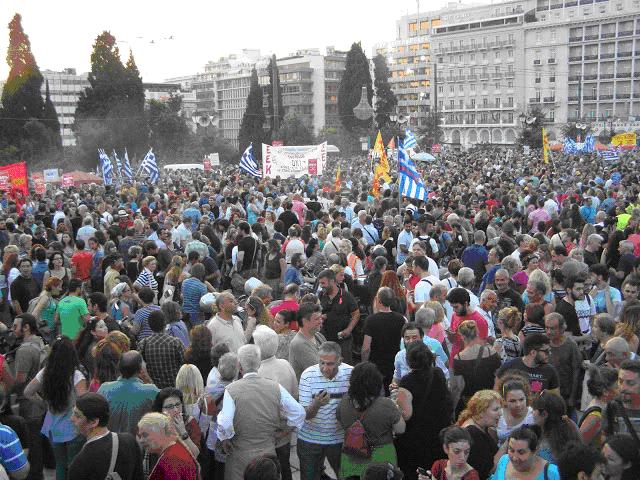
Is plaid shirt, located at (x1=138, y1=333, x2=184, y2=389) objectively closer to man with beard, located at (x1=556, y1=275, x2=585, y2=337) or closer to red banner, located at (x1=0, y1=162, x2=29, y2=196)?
man with beard, located at (x1=556, y1=275, x2=585, y2=337)

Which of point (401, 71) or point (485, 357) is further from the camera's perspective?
point (401, 71)

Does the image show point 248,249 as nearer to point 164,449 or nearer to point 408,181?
point 408,181

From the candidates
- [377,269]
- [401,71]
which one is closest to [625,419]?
[377,269]

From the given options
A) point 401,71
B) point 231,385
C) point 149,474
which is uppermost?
point 401,71

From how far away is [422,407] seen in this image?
4988 millimetres

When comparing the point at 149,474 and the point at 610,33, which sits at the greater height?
the point at 610,33

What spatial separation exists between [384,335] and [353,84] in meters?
64.6

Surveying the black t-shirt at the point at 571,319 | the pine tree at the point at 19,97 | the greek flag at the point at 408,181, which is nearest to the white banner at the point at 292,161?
the greek flag at the point at 408,181

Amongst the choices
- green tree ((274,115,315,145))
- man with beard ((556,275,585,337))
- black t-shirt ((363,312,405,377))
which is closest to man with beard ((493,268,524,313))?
man with beard ((556,275,585,337))

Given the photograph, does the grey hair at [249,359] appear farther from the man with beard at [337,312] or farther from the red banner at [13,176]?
the red banner at [13,176]

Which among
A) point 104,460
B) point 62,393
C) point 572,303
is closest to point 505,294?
point 572,303

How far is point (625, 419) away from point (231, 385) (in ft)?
8.44

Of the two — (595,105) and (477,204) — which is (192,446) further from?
(595,105)

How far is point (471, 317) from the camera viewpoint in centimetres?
654
